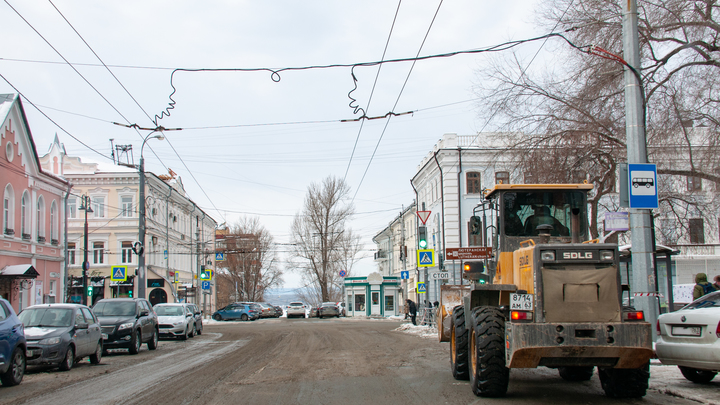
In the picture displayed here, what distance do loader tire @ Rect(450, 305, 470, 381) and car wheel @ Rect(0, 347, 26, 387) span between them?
26.6ft

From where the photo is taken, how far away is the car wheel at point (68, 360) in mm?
14258

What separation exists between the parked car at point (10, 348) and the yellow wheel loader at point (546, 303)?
809 cm

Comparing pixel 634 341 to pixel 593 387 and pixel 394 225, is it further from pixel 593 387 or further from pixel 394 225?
pixel 394 225

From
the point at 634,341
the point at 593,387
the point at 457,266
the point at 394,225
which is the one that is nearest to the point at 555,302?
the point at 634,341

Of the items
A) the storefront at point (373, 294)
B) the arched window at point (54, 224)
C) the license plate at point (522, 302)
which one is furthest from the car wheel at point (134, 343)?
the storefront at point (373, 294)

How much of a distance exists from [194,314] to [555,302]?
23839mm

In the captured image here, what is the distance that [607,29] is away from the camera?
17047 mm

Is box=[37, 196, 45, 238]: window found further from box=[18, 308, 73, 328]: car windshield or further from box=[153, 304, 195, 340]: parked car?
box=[18, 308, 73, 328]: car windshield

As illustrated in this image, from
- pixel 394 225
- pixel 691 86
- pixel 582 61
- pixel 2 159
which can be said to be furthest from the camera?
pixel 394 225

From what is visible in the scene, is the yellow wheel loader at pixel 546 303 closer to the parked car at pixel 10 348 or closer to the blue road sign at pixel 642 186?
the blue road sign at pixel 642 186

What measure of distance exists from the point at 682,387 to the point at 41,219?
3033cm

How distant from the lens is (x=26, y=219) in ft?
97.7

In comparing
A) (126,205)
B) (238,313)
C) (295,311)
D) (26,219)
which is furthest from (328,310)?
(26,219)

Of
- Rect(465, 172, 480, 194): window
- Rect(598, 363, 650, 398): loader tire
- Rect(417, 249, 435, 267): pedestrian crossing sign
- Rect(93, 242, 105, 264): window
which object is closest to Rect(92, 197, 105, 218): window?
Rect(93, 242, 105, 264): window
